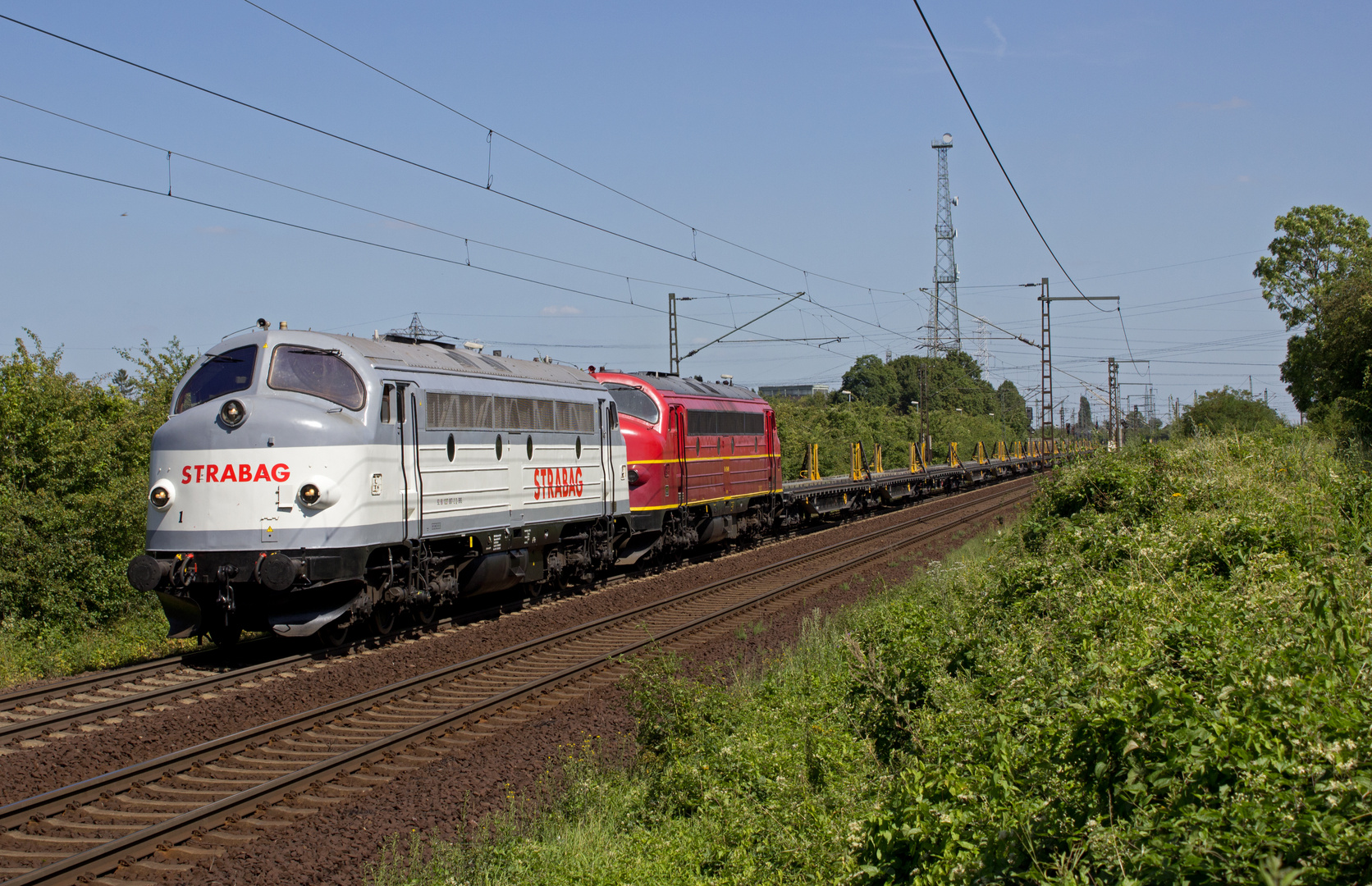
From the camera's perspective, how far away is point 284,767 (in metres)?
8.32

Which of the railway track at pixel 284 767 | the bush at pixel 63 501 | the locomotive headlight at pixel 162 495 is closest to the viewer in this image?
the railway track at pixel 284 767

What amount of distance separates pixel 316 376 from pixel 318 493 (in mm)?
1656

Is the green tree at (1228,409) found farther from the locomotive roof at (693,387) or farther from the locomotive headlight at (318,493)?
the locomotive headlight at (318,493)

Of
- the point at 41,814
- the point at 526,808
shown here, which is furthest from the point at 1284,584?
the point at 41,814

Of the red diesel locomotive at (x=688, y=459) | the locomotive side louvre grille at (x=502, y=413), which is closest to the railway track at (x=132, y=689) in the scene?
the locomotive side louvre grille at (x=502, y=413)

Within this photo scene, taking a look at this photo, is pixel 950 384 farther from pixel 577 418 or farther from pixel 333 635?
pixel 333 635

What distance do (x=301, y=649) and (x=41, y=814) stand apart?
224 inches

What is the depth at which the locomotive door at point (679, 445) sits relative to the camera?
20.8m

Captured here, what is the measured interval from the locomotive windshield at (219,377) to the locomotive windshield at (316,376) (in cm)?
33

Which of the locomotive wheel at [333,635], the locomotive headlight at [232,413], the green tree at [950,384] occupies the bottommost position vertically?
the locomotive wheel at [333,635]

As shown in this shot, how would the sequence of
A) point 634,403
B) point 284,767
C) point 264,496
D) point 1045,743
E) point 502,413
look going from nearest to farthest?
point 1045,743
point 284,767
point 264,496
point 502,413
point 634,403

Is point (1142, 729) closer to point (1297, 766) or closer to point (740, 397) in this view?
point (1297, 766)

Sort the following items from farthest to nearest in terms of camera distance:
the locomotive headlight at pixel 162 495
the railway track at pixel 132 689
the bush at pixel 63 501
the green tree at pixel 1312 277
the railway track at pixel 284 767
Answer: the green tree at pixel 1312 277, the bush at pixel 63 501, the locomotive headlight at pixel 162 495, the railway track at pixel 132 689, the railway track at pixel 284 767

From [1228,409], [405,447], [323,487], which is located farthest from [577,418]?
[1228,409]
